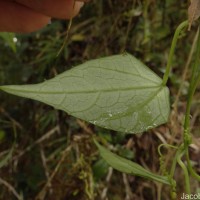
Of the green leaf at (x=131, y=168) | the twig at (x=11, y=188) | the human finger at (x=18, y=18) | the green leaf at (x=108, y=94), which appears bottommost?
the twig at (x=11, y=188)


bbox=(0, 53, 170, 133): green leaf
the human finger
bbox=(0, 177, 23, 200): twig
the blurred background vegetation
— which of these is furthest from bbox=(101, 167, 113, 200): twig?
bbox=(0, 53, 170, 133): green leaf

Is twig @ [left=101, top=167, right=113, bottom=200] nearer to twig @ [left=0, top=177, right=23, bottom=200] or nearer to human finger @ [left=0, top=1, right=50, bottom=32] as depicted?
twig @ [left=0, top=177, right=23, bottom=200]

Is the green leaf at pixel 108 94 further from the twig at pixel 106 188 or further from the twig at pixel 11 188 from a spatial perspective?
the twig at pixel 11 188

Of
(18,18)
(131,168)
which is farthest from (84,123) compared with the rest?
(131,168)

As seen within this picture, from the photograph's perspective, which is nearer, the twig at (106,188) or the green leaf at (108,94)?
the green leaf at (108,94)

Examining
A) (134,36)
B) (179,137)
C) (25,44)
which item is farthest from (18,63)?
(179,137)

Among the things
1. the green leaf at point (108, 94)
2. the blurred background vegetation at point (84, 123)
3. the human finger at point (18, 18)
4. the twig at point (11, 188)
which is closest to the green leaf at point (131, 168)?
the green leaf at point (108, 94)

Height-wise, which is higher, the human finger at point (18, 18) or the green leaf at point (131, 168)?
the human finger at point (18, 18)
